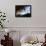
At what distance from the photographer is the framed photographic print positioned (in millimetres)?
4523

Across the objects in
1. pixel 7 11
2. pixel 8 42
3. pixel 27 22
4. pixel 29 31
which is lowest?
pixel 8 42

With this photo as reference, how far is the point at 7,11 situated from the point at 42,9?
45.3 inches

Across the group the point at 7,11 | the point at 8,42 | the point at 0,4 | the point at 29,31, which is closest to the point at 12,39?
the point at 8,42

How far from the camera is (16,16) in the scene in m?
4.54

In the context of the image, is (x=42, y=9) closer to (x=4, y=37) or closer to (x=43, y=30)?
(x=43, y=30)

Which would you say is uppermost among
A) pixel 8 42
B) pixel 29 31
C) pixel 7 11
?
pixel 7 11

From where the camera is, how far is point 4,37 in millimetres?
4574

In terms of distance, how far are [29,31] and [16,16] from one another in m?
0.65

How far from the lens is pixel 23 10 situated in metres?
4.53

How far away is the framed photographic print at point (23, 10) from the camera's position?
4.52 metres

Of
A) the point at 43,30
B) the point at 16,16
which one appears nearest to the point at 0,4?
the point at 16,16

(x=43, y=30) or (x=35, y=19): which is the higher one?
(x=35, y=19)

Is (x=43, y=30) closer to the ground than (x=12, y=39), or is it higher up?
higher up

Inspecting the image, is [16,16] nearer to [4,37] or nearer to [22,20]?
[22,20]
